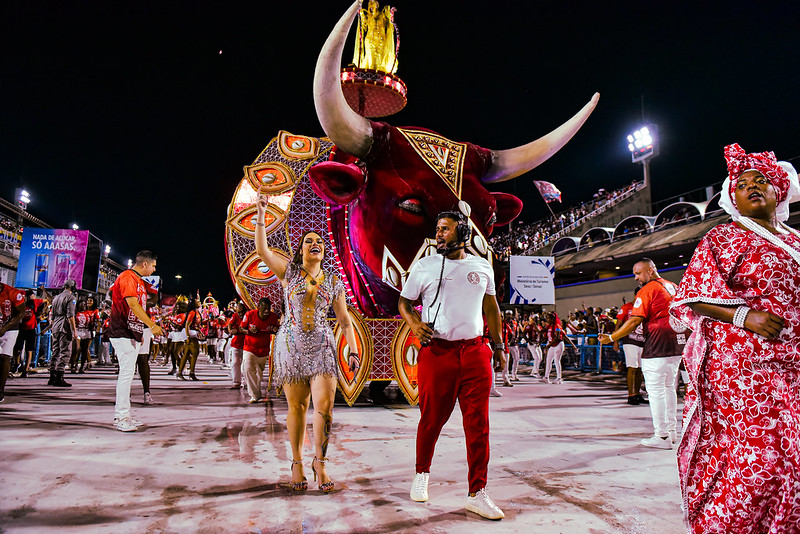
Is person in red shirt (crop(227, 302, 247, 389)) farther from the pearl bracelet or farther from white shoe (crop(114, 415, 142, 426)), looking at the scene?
the pearl bracelet

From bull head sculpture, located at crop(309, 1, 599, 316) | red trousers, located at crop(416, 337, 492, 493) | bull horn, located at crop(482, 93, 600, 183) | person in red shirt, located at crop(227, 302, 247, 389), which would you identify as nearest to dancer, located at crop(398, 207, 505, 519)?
red trousers, located at crop(416, 337, 492, 493)

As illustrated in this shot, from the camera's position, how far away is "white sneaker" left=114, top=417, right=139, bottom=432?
4.89 m

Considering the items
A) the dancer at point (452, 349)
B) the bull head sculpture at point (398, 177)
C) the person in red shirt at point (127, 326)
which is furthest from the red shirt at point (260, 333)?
the dancer at point (452, 349)

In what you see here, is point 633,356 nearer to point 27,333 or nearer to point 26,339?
point 27,333

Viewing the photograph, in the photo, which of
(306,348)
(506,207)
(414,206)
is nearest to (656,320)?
(506,207)

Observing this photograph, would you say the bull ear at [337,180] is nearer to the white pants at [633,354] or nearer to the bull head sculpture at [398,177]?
the bull head sculpture at [398,177]

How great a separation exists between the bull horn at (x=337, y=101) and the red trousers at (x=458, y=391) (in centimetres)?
226

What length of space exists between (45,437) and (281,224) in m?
3.17

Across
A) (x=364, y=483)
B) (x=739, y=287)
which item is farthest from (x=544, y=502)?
(x=739, y=287)

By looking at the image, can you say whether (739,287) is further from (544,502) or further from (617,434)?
(617,434)

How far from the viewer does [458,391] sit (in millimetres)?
2973

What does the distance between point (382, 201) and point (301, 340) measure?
5.63 feet

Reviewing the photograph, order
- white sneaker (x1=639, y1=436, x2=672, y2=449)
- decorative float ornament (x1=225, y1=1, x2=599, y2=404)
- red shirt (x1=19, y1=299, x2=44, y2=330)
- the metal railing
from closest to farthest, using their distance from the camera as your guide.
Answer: decorative float ornament (x1=225, y1=1, x2=599, y2=404) < white sneaker (x1=639, y1=436, x2=672, y2=449) < red shirt (x1=19, y1=299, x2=44, y2=330) < the metal railing

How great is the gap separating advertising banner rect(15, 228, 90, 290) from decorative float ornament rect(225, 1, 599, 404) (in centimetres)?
1368
